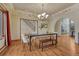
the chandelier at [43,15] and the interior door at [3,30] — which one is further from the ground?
the chandelier at [43,15]

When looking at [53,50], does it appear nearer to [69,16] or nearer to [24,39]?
[24,39]

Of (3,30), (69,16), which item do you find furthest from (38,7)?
(3,30)

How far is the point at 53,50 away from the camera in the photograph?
224cm

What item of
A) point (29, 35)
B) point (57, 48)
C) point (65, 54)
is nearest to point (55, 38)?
point (57, 48)

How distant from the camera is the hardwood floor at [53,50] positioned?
7.04ft

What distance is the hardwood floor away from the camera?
2145mm

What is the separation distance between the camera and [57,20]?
2346mm

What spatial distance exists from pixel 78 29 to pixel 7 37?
4.94 feet

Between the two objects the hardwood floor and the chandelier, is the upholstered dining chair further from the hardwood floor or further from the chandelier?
the chandelier

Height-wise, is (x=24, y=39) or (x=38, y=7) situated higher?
(x=38, y=7)

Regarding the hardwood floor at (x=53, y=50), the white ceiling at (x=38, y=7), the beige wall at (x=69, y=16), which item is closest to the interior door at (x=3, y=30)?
the hardwood floor at (x=53, y=50)

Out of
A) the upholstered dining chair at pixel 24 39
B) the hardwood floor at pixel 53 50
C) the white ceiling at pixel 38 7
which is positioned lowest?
the hardwood floor at pixel 53 50

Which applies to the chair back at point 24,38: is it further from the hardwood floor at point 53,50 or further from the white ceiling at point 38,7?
the white ceiling at point 38,7

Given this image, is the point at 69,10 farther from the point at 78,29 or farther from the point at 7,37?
the point at 7,37
